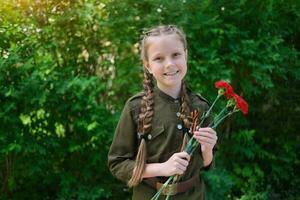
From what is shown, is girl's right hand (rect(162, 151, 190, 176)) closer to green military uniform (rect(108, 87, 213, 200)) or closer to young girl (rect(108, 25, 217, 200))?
young girl (rect(108, 25, 217, 200))

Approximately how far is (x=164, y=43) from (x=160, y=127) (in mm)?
386

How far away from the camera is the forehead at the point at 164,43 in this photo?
7.93 ft

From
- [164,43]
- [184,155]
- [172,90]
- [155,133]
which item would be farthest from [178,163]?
[164,43]

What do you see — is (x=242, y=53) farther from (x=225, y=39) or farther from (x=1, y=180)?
(x=1, y=180)

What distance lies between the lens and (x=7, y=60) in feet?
13.8

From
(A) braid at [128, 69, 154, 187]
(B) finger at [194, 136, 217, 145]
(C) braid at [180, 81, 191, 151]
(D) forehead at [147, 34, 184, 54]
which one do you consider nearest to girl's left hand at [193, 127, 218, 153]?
(B) finger at [194, 136, 217, 145]

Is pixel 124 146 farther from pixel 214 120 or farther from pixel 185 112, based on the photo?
pixel 214 120

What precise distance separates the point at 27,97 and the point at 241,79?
1.93 m

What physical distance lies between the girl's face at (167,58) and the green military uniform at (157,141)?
0.13 metres

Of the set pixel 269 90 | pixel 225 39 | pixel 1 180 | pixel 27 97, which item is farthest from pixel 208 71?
pixel 1 180

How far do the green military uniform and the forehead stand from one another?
0.76 feet

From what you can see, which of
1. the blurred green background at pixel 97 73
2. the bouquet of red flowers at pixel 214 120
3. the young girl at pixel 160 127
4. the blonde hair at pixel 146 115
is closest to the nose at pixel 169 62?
the young girl at pixel 160 127

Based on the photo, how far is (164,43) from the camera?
242 cm

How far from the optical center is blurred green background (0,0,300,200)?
14.2ft
